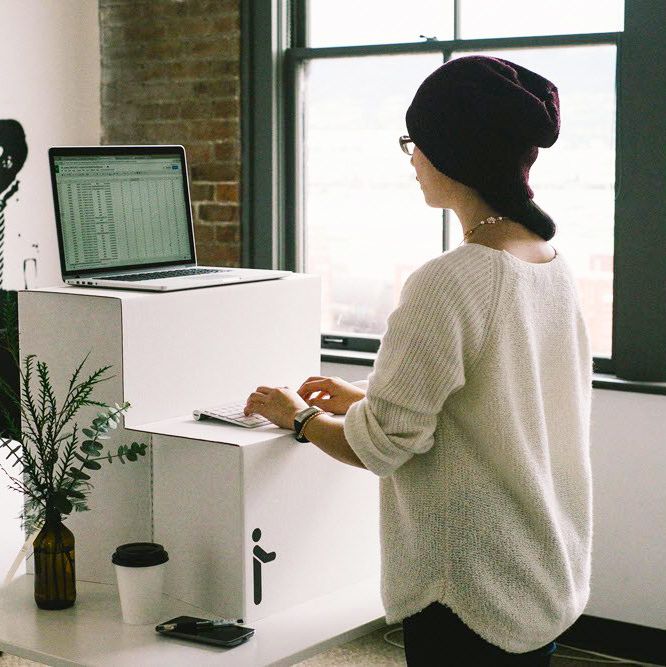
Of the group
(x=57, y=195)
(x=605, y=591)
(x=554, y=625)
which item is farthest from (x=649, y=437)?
(x=57, y=195)

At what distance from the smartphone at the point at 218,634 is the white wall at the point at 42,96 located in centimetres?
235

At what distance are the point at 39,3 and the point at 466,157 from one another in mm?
2905

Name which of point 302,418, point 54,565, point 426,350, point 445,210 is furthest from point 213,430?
point 445,210

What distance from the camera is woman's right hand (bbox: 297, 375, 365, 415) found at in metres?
Result: 2.00

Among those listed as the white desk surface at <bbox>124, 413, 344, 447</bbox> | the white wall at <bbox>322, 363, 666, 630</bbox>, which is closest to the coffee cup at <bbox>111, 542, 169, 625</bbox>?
the white desk surface at <bbox>124, 413, 344, 447</bbox>

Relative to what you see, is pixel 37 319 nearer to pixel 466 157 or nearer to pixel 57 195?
pixel 57 195

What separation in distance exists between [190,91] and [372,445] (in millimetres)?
2830

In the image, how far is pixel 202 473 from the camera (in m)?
1.90

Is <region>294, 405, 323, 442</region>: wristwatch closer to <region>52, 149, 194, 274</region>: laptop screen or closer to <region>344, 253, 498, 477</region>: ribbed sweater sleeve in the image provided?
<region>344, 253, 498, 477</region>: ribbed sweater sleeve

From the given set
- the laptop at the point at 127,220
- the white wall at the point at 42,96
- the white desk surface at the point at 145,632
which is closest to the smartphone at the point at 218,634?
the white desk surface at the point at 145,632

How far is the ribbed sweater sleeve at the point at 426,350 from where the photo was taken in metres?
1.50

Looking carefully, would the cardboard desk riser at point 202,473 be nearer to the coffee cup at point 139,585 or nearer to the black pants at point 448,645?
the coffee cup at point 139,585

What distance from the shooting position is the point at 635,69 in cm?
328

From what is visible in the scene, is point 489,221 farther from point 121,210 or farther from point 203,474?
point 121,210
